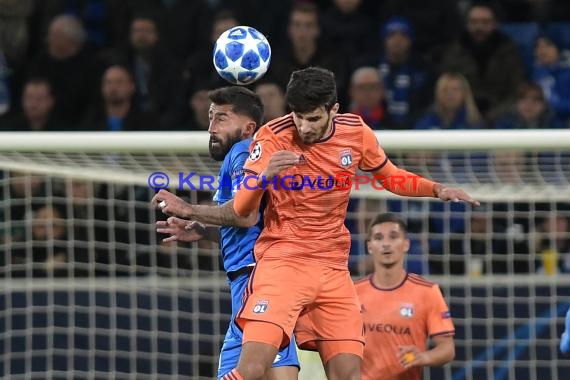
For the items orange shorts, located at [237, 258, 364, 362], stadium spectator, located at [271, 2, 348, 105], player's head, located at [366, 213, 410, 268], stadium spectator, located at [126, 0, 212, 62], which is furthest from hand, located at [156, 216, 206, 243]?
stadium spectator, located at [126, 0, 212, 62]

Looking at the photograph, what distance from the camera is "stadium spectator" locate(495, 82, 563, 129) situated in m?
10.1

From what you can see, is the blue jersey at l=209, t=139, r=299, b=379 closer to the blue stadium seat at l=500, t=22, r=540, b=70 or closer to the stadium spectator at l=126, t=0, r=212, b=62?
the stadium spectator at l=126, t=0, r=212, b=62

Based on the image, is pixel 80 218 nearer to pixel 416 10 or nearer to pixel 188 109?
pixel 188 109

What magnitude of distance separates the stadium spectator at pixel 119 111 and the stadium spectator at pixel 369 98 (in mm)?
1625

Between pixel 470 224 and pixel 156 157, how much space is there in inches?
97.6

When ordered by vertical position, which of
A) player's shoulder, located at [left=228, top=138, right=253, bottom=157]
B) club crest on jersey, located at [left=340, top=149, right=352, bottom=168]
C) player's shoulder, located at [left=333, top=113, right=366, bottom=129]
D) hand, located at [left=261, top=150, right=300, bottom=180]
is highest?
player's shoulder, located at [left=333, top=113, right=366, bottom=129]

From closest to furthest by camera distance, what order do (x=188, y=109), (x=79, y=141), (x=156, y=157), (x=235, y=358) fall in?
(x=235, y=358), (x=79, y=141), (x=156, y=157), (x=188, y=109)

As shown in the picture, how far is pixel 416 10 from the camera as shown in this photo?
37.4 feet

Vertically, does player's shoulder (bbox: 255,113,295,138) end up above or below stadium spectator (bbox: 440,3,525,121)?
below

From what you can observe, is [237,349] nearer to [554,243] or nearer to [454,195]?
[454,195]

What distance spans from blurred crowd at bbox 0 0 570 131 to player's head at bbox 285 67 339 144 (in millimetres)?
3590

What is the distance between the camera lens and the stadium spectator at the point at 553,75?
35.3ft

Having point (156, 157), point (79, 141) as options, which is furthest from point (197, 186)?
point (79, 141)

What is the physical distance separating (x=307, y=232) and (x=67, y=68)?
17.3ft
